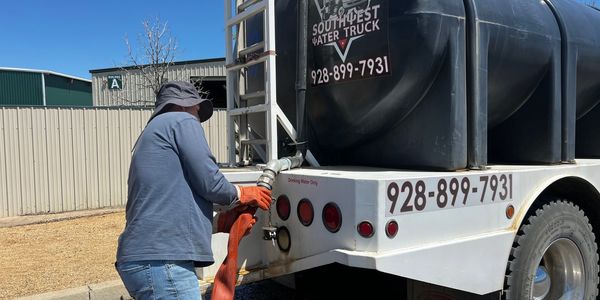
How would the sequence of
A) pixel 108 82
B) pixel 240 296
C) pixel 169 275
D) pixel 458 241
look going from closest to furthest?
pixel 169 275 → pixel 458 241 → pixel 240 296 → pixel 108 82

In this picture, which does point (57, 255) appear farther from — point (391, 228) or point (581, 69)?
point (581, 69)

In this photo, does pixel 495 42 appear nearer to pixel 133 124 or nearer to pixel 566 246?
pixel 566 246

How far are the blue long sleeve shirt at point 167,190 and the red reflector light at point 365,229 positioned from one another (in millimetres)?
781

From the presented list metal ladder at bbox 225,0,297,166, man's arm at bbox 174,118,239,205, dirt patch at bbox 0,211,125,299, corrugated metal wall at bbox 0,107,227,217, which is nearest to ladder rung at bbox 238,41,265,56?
metal ladder at bbox 225,0,297,166

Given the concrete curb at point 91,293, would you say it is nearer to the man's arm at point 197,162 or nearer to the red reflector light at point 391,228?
the man's arm at point 197,162

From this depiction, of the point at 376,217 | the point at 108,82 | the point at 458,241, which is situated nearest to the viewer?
the point at 376,217

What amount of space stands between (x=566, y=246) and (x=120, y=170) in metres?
8.91

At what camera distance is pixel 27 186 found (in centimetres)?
957

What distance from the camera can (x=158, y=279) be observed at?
2.28m

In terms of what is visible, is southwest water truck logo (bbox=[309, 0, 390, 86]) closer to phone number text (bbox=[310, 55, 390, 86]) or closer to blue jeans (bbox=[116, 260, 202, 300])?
phone number text (bbox=[310, 55, 390, 86])

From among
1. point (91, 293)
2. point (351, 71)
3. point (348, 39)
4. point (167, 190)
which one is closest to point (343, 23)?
point (348, 39)

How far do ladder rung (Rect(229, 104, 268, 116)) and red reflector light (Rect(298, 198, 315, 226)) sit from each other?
738 millimetres

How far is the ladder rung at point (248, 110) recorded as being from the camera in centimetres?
342

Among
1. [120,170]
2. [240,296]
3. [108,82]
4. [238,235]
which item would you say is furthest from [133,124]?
[108,82]
